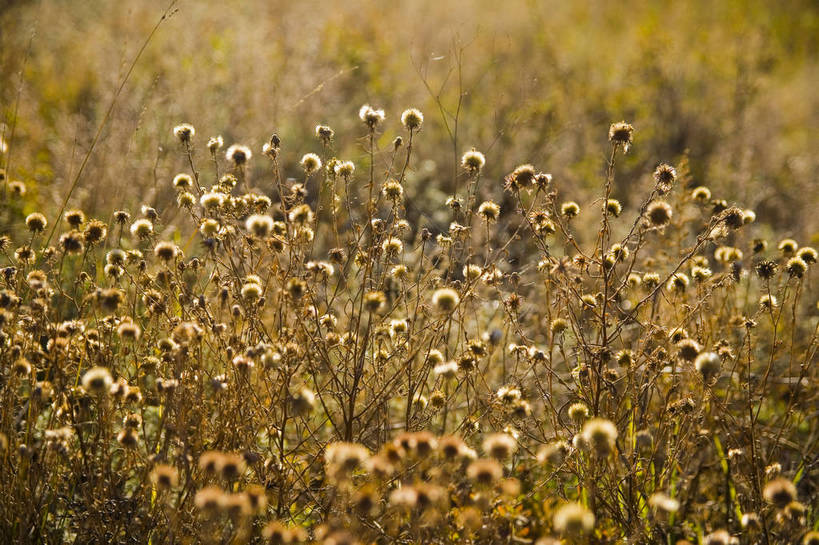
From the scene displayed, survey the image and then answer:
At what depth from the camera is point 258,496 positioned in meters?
1.40

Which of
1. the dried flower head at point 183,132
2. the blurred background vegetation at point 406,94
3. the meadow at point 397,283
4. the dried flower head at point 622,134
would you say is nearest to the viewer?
the meadow at point 397,283

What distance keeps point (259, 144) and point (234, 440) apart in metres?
4.19

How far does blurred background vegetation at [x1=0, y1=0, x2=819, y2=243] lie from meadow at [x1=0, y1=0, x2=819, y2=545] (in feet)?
0.17

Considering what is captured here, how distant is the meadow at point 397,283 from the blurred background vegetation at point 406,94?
53 millimetres

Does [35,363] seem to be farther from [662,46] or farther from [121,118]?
[662,46]

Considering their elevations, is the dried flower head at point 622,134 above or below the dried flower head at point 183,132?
below

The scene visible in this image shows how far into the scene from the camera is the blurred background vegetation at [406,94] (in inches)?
186

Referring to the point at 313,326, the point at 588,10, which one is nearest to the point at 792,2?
Answer: the point at 588,10

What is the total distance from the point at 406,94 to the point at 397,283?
4305 millimetres

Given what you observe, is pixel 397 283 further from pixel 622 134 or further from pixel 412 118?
pixel 622 134

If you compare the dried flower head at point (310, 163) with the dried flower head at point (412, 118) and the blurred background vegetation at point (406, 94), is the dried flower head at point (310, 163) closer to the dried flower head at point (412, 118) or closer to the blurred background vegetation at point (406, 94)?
the dried flower head at point (412, 118)

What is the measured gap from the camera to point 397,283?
3.27 meters

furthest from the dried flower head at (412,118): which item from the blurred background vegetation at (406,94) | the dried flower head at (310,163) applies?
the blurred background vegetation at (406,94)

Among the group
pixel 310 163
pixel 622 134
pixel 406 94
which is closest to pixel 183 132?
pixel 310 163
